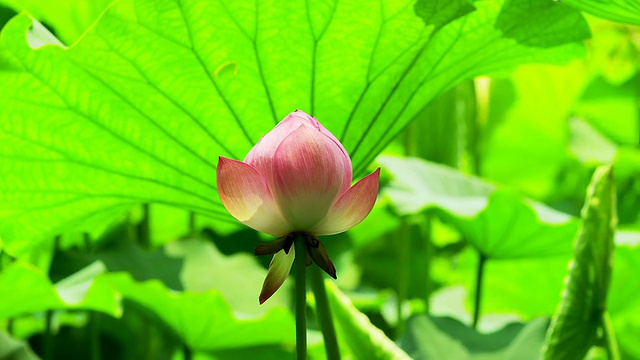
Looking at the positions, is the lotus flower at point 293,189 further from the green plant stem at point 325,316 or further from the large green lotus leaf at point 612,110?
the large green lotus leaf at point 612,110

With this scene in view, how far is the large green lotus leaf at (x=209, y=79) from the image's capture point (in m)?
0.61

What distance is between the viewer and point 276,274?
15.6 inches

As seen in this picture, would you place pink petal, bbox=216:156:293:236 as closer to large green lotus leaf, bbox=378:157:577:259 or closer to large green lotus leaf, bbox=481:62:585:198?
large green lotus leaf, bbox=378:157:577:259

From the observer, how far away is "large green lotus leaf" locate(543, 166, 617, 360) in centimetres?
62

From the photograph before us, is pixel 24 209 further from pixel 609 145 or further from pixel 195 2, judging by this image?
pixel 609 145

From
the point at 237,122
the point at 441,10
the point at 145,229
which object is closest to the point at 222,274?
the point at 145,229

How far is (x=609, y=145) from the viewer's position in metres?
1.68

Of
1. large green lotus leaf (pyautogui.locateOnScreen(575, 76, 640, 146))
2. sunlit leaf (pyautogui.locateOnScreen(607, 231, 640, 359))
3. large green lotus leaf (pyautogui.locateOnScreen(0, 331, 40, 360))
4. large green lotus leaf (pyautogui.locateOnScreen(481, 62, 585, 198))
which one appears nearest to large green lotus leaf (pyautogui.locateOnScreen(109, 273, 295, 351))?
large green lotus leaf (pyautogui.locateOnScreen(0, 331, 40, 360))

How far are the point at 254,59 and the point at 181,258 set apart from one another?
19.1 inches

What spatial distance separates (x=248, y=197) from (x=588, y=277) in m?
0.34

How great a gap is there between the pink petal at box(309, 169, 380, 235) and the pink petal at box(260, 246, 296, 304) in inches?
0.9

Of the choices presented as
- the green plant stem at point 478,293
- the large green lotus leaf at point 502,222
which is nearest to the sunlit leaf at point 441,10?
the large green lotus leaf at point 502,222

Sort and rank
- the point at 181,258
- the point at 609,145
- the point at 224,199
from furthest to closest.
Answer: the point at 609,145
the point at 181,258
the point at 224,199

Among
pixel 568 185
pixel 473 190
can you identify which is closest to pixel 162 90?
pixel 473 190
